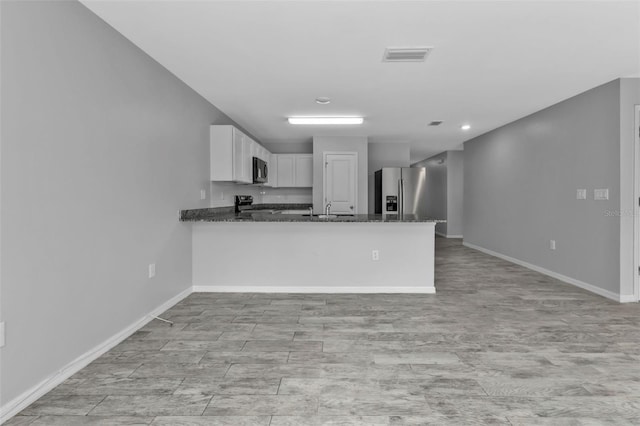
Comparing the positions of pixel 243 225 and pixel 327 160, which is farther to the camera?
pixel 327 160

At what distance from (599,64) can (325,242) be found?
3.35 meters

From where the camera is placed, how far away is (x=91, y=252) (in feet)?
7.95

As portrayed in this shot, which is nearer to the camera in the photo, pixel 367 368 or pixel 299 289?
pixel 367 368

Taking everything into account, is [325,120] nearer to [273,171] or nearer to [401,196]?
[273,171]

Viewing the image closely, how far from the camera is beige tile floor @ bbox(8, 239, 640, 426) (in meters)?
1.83

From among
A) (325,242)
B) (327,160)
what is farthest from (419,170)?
(325,242)

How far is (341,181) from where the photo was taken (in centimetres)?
703

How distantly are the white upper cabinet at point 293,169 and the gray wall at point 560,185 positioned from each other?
363 cm

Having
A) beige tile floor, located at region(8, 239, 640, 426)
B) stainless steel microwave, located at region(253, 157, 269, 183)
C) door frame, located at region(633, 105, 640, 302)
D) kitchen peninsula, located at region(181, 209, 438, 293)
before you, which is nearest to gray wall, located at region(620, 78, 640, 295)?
door frame, located at region(633, 105, 640, 302)

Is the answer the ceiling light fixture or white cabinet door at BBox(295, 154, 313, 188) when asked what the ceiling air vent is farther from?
white cabinet door at BBox(295, 154, 313, 188)

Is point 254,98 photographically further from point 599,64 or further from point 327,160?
point 599,64

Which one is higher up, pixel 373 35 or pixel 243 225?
pixel 373 35

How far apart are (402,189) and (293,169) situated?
7.58 feet

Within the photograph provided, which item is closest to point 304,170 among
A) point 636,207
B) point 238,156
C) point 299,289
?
point 238,156
